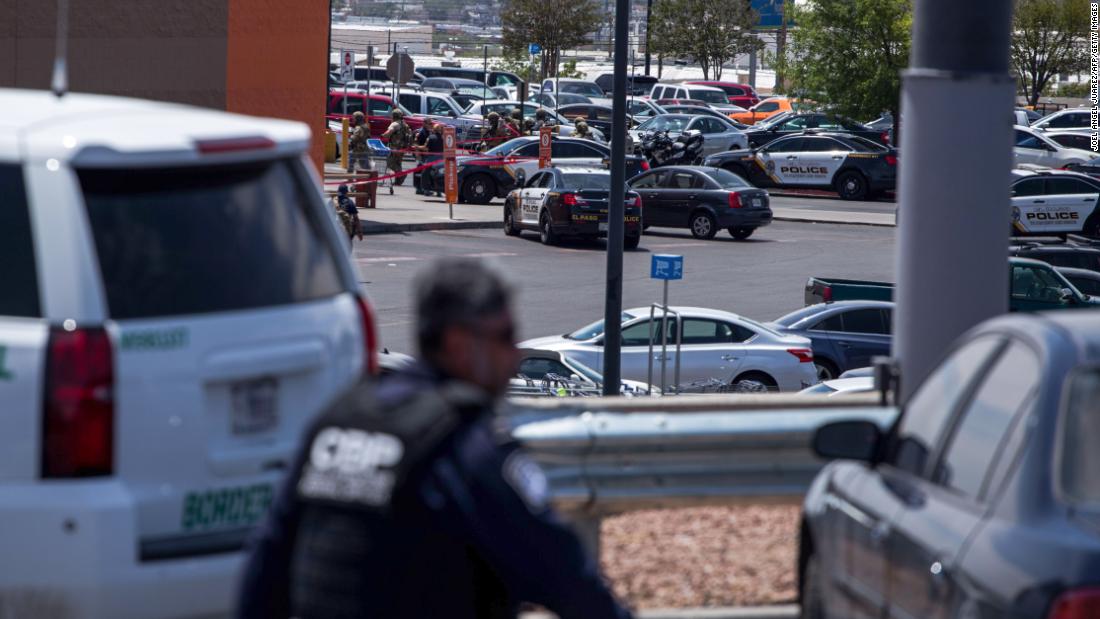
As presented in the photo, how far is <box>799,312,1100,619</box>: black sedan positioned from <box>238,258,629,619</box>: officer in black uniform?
3.64 feet

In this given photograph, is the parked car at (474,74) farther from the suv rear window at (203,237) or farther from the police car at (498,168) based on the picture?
the suv rear window at (203,237)

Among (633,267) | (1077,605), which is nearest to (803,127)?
(633,267)

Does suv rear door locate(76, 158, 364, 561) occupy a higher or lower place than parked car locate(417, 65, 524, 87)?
lower

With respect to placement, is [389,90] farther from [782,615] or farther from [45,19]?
[782,615]

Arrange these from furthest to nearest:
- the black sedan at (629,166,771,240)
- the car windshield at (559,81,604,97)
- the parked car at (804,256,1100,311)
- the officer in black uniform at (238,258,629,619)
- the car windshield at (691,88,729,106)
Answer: the car windshield at (559,81,604,97) → the car windshield at (691,88,729,106) → the black sedan at (629,166,771,240) → the parked car at (804,256,1100,311) → the officer in black uniform at (238,258,629,619)

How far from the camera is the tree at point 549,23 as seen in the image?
236 feet

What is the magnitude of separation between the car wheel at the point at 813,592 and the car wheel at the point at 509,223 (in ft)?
89.9

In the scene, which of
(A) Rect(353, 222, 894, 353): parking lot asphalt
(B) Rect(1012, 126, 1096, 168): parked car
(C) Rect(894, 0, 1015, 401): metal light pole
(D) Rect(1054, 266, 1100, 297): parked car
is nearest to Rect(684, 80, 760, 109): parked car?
(B) Rect(1012, 126, 1096, 168): parked car

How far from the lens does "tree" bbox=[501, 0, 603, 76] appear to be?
7200cm

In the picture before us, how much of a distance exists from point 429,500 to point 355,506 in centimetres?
13

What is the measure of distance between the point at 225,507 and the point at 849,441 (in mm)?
1812

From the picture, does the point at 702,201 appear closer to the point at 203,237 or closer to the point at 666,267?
the point at 666,267

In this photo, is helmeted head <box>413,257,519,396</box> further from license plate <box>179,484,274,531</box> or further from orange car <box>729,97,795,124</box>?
orange car <box>729,97,795,124</box>

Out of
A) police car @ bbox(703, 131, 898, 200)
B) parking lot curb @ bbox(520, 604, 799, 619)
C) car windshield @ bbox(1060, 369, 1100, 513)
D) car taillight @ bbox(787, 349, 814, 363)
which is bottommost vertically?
parking lot curb @ bbox(520, 604, 799, 619)
